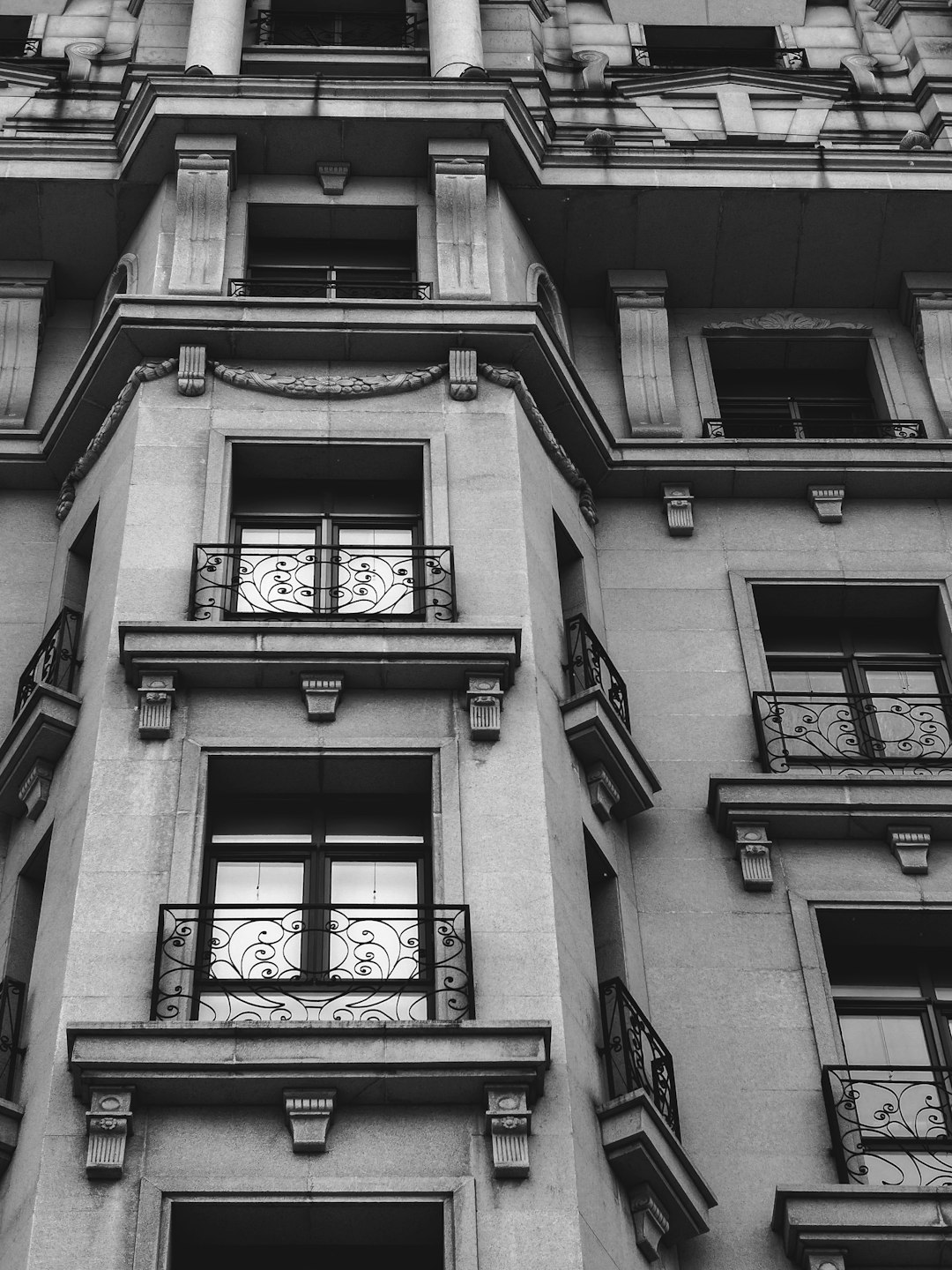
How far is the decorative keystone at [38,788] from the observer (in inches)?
802

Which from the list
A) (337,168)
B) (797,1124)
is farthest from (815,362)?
(797,1124)

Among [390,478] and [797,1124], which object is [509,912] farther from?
[390,478]

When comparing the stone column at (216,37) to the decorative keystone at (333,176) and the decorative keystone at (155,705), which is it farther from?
the decorative keystone at (155,705)

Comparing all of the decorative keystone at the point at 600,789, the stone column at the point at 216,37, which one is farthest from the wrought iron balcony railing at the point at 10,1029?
the stone column at the point at 216,37

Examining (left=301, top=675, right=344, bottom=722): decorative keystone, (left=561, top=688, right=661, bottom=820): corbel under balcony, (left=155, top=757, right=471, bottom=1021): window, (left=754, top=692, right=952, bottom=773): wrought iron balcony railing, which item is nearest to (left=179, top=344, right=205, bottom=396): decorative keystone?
(left=301, top=675, right=344, bottom=722): decorative keystone

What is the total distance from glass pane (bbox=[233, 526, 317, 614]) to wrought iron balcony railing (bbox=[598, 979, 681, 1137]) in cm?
493

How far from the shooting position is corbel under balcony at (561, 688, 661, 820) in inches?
816

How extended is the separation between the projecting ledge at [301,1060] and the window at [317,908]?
1.92 feet

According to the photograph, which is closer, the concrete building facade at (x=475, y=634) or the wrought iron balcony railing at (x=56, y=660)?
the concrete building facade at (x=475, y=634)

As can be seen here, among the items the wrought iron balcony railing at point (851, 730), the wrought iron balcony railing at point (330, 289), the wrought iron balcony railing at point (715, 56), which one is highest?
the wrought iron balcony railing at point (715, 56)

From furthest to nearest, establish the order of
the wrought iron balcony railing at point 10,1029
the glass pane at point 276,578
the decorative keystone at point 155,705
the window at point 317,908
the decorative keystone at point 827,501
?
1. the decorative keystone at point 827,501
2. the glass pane at point 276,578
3. the decorative keystone at point 155,705
4. the wrought iron balcony railing at point 10,1029
5. the window at point 317,908

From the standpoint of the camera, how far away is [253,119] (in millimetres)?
25547

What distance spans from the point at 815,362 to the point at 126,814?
12.2 metres

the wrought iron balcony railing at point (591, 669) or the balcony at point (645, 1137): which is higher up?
the wrought iron balcony railing at point (591, 669)
